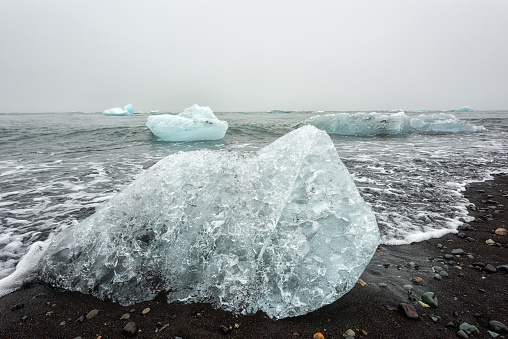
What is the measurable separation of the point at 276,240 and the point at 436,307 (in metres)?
1.21

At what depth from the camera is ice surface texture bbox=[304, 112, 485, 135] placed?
1509 centimetres

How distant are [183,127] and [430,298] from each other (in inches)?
447

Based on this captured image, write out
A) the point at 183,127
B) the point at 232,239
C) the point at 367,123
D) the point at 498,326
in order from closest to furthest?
the point at 498,326 < the point at 232,239 < the point at 183,127 < the point at 367,123

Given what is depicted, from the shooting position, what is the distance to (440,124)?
16.5 metres

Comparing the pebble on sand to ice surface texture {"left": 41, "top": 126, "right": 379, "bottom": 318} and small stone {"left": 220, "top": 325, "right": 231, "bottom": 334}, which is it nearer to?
ice surface texture {"left": 41, "top": 126, "right": 379, "bottom": 318}

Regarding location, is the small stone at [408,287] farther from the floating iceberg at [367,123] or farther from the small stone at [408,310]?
the floating iceberg at [367,123]

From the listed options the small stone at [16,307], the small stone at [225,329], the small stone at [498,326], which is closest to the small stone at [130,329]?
the small stone at [225,329]

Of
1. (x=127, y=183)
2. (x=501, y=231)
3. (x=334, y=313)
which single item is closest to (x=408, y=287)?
(x=334, y=313)

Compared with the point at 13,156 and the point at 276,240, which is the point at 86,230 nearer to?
the point at 276,240

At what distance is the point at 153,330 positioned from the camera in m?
1.53

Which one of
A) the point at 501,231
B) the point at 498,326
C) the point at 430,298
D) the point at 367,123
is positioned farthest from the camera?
the point at 367,123

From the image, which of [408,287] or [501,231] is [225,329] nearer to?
[408,287]

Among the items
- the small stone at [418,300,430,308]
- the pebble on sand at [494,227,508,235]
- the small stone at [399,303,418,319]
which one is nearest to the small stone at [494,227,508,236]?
the pebble on sand at [494,227,508,235]

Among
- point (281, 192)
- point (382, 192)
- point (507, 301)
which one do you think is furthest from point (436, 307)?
point (382, 192)
